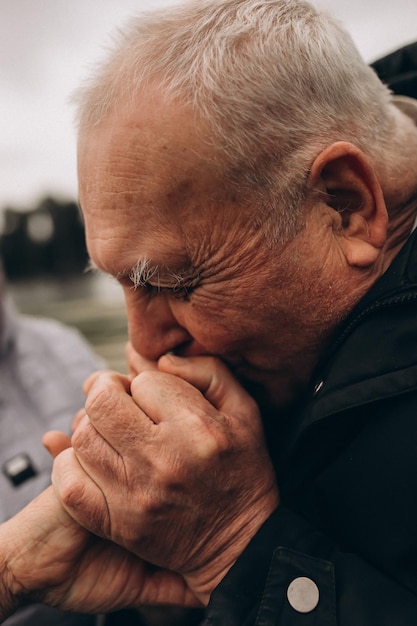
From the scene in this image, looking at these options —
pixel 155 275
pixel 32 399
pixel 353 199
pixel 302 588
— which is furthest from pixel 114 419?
pixel 32 399

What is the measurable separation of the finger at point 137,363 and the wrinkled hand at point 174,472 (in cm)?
14

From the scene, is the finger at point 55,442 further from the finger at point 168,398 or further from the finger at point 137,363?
the finger at point 168,398

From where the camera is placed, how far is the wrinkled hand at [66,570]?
1.50 metres

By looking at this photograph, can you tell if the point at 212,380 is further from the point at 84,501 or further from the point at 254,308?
the point at 84,501

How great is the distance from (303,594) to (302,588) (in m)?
0.01

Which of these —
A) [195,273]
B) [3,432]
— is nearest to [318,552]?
[195,273]

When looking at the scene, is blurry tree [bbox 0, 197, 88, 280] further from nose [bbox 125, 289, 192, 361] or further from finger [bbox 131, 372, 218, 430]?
finger [bbox 131, 372, 218, 430]

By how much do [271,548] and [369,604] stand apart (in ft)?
0.86

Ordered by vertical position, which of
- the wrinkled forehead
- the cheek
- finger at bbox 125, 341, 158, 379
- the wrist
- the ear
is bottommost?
the wrist

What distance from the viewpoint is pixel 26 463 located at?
208cm

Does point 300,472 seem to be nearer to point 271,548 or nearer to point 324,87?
point 271,548

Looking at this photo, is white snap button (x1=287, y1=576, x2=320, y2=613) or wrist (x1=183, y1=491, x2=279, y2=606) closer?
white snap button (x1=287, y1=576, x2=320, y2=613)

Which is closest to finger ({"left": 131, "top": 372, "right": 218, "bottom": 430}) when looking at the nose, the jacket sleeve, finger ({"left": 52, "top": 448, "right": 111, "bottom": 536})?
the nose

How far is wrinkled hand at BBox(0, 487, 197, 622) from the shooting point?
1501mm
